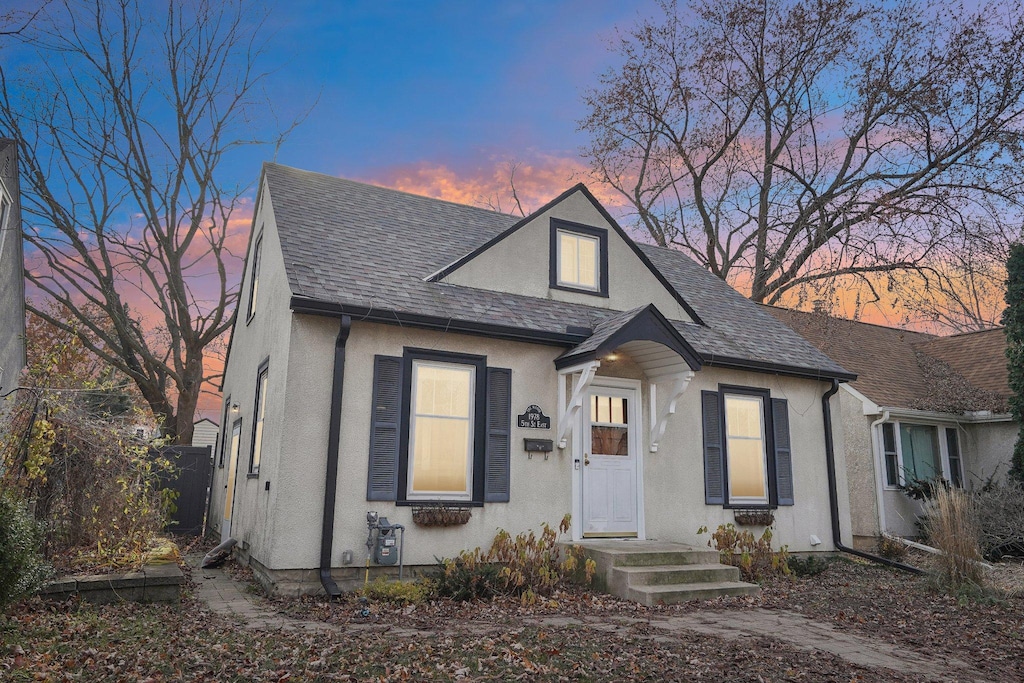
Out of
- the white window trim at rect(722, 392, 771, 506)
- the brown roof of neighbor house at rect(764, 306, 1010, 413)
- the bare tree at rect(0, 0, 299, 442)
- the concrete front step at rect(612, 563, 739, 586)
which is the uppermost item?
the bare tree at rect(0, 0, 299, 442)

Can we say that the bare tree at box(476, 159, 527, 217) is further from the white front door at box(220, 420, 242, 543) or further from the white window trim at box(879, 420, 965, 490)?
the white front door at box(220, 420, 242, 543)

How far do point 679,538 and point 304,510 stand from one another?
5288 mm

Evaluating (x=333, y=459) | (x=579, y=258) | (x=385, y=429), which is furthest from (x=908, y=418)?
(x=333, y=459)

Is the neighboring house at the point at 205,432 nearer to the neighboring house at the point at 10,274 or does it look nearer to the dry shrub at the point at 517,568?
the neighboring house at the point at 10,274

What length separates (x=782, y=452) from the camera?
34.9 feet

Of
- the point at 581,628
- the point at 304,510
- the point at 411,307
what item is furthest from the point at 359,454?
the point at 581,628

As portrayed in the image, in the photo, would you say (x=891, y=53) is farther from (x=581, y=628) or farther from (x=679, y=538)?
(x=581, y=628)

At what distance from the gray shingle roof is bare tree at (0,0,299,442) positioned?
9687 mm

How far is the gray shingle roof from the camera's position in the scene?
27.3ft

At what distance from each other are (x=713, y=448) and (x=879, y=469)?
228 inches

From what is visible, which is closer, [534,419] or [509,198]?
[534,419]

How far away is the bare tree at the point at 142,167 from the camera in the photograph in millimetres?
17328

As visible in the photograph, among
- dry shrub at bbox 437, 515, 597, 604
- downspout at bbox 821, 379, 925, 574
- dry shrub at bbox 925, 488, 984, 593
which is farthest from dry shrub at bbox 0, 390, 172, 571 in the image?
downspout at bbox 821, 379, 925, 574

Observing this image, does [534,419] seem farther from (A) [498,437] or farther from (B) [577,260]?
(B) [577,260]
